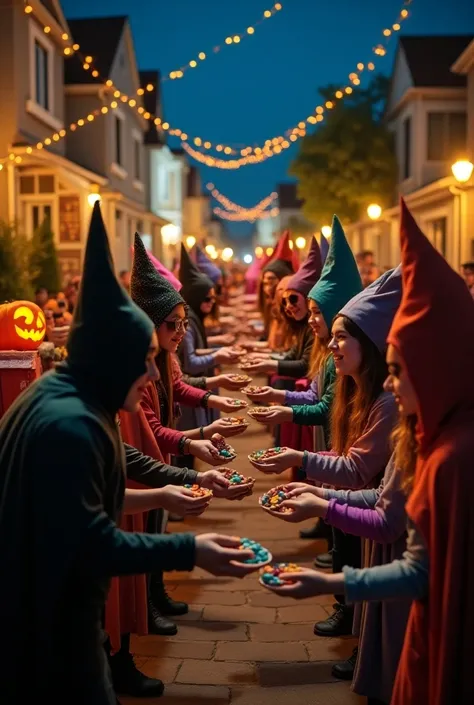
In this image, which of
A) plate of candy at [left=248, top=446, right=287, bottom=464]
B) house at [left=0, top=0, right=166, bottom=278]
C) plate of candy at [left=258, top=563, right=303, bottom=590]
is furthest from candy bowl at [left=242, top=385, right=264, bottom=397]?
house at [left=0, top=0, right=166, bottom=278]

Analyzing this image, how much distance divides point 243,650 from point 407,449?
2627 millimetres

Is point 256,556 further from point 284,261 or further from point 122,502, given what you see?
point 284,261

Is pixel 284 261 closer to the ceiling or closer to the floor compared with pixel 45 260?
closer to the floor

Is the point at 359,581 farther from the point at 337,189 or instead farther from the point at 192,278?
the point at 337,189

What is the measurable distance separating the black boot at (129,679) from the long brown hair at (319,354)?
2.42 metres

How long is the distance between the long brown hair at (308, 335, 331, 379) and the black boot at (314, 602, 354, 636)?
67.0 inches

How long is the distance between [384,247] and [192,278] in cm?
2058

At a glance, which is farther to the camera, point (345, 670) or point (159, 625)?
point (159, 625)

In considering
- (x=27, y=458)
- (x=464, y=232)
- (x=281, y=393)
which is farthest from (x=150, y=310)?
(x=464, y=232)

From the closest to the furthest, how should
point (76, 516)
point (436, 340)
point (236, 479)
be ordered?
point (76, 516) < point (436, 340) < point (236, 479)

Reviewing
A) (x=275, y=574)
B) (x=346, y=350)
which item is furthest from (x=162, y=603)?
(x=275, y=574)

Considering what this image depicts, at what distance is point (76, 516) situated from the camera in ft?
8.52

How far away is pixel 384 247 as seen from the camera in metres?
29.1

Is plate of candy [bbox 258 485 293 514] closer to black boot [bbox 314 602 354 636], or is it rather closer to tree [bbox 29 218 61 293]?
black boot [bbox 314 602 354 636]
